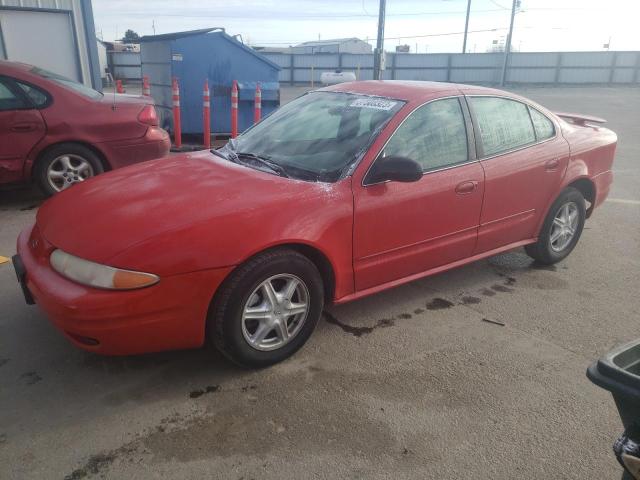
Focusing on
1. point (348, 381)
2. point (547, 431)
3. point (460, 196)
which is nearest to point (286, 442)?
point (348, 381)

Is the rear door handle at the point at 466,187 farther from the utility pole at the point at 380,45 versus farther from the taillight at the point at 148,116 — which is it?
the utility pole at the point at 380,45

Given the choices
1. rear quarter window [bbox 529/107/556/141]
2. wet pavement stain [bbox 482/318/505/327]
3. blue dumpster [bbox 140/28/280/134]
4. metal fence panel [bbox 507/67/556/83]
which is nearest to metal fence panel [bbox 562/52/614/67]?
metal fence panel [bbox 507/67/556/83]

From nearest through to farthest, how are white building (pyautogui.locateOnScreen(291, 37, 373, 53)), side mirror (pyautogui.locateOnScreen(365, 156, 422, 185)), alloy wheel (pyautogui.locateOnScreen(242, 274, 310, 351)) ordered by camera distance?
alloy wheel (pyautogui.locateOnScreen(242, 274, 310, 351)), side mirror (pyautogui.locateOnScreen(365, 156, 422, 185)), white building (pyautogui.locateOnScreen(291, 37, 373, 53))

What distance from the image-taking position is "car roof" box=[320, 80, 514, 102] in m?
3.69

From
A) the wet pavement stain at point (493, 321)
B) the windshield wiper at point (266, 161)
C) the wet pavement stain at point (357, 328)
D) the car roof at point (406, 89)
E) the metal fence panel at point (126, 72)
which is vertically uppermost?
the car roof at point (406, 89)

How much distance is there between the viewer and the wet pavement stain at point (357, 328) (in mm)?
3467

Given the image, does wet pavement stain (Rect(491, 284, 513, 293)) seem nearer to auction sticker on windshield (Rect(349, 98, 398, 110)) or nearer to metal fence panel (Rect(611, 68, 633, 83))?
auction sticker on windshield (Rect(349, 98, 398, 110))

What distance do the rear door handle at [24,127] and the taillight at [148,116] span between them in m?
1.08

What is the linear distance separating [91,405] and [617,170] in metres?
8.69

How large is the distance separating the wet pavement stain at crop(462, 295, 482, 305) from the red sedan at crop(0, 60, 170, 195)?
13.1ft

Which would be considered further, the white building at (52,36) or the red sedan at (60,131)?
the white building at (52,36)

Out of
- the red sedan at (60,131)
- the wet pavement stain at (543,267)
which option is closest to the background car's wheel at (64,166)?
the red sedan at (60,131)

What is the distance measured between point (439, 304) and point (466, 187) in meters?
0.86

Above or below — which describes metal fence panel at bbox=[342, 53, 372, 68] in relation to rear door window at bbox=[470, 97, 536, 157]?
below
